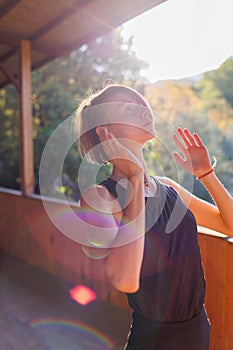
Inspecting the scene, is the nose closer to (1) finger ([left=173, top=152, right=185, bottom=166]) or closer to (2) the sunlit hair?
(2) the sunlit hair

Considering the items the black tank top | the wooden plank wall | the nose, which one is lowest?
the wooden plank wall

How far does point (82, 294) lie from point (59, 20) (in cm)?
263

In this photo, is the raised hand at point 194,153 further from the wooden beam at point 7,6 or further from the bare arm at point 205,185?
the wooden beam at point 7,6

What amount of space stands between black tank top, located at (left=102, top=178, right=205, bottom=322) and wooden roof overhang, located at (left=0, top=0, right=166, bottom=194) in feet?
7.57

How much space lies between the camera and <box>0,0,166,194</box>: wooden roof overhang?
2986mm

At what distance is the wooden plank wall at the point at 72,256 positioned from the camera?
1817 mm

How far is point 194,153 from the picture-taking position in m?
1.19

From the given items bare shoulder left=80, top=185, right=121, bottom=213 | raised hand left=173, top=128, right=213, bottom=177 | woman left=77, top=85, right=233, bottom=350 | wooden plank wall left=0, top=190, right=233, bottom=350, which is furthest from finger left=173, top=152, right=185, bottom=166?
wooden plank wall left=0, top=190, right=233, bottom=350

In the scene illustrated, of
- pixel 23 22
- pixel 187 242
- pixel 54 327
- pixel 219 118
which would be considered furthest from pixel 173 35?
pixel 187 242

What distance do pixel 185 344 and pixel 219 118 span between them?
8217 mm

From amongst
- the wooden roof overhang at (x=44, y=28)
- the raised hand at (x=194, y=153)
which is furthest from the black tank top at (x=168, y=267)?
the wooden roof overhang at (x=44, y=28)

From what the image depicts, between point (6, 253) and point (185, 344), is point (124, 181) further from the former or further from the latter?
point (6, 253)

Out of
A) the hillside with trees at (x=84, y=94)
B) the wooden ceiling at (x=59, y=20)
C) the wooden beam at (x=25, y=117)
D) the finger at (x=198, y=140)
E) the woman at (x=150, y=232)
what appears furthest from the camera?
the hillside with trees at (x=84, y=94)

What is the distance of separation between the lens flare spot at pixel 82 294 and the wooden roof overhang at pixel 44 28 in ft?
4.31
